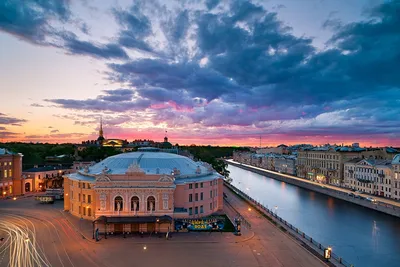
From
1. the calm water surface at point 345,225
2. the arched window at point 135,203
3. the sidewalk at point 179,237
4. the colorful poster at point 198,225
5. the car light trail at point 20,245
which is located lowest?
the calm water surface at point 345,225

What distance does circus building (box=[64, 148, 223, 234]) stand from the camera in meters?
39.9

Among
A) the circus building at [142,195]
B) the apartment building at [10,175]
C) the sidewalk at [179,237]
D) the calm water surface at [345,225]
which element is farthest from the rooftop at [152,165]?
the apartment building at [10,175]

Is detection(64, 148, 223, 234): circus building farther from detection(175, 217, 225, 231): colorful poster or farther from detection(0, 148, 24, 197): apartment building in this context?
detection(0, 148, 24, 197): apartment building

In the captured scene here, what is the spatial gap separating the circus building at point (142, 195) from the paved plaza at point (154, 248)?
82.2 inches

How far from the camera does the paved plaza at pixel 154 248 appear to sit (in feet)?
99.2

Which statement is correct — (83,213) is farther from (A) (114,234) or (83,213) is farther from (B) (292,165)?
(B) (292,165)

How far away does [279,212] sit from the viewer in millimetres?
60469

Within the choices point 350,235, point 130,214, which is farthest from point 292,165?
point 130,214

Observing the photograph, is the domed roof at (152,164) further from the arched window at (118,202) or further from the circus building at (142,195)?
the arched window at (118,202)

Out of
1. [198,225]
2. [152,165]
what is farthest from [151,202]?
[152,165]

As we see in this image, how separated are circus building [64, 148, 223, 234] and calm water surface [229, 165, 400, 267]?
16244 millimetres

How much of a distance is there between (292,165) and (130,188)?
9677 cm

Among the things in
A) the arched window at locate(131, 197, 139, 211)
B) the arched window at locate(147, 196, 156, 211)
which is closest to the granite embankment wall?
the arched window at locate(147, 196, 156, 211)

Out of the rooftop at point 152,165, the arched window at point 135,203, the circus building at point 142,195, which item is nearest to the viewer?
the circus building at point 142,195
